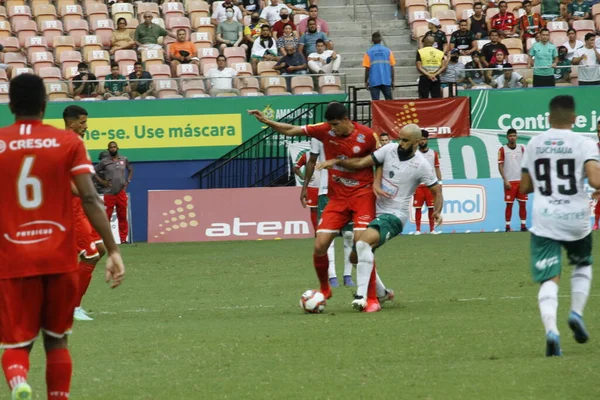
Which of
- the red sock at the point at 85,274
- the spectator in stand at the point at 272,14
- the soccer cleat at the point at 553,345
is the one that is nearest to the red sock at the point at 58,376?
the soccer cleat at the point at 553,345

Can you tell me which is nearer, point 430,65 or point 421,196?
point 421,196

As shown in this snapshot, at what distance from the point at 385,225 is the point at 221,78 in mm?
15395

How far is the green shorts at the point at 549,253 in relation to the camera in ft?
27.6

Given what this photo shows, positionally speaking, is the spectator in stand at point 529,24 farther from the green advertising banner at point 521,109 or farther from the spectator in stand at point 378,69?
the spectator in stand at point 378,69

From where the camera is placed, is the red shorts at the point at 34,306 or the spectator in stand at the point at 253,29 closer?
the red shorts at the point at 34,306

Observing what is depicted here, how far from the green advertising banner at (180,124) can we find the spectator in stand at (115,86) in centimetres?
22

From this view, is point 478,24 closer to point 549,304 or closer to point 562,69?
point 562,69

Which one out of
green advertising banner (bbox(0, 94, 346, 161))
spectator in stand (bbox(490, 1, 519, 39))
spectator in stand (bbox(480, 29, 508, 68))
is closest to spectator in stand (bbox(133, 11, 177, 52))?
green advertising banner (bbox(0, 94, 346, 161))

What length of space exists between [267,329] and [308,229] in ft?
48.7

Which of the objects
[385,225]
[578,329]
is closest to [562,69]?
[385,225]

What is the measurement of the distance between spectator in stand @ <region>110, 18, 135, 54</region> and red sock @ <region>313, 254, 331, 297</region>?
17.1 metres

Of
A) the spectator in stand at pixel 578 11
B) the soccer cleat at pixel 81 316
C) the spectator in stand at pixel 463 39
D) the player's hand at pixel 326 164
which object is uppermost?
the spectator in stand at pixel 578 11

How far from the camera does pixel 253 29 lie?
2958 cm

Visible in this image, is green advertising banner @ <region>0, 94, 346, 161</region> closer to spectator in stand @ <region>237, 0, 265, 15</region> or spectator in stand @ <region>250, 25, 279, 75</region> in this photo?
spectator in stand @ <region>250, 25, 279, 75</region>
